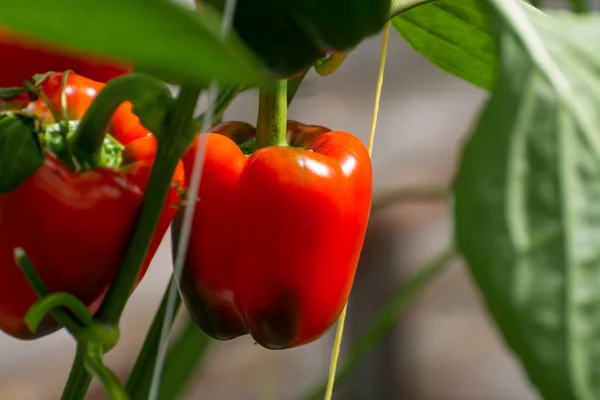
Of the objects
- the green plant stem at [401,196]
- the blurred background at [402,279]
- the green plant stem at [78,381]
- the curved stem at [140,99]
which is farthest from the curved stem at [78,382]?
the blurred background at [402,279]

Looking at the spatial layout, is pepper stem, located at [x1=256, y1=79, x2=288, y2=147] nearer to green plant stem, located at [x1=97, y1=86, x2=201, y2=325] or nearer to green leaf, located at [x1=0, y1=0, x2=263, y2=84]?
green plant stem, located at [x1=97, y1=86, x2=201, y2=325]

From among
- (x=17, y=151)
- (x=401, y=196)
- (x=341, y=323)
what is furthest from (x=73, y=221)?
(x=401, y=196)

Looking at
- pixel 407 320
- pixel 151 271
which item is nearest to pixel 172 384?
pixel 151 271

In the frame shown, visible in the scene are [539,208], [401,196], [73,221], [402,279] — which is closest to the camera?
[539,208]

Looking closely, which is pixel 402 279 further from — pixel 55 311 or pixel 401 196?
pixel 55 311

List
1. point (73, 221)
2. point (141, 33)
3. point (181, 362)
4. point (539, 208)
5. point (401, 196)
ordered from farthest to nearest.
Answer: point (401, 196)
point (181, 362)
point (73, 221)
point (539, 208)
point (141, 33)

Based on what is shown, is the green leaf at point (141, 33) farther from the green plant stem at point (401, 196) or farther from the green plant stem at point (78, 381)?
the green plant stem at point (401, 196)

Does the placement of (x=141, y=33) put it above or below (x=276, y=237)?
above
